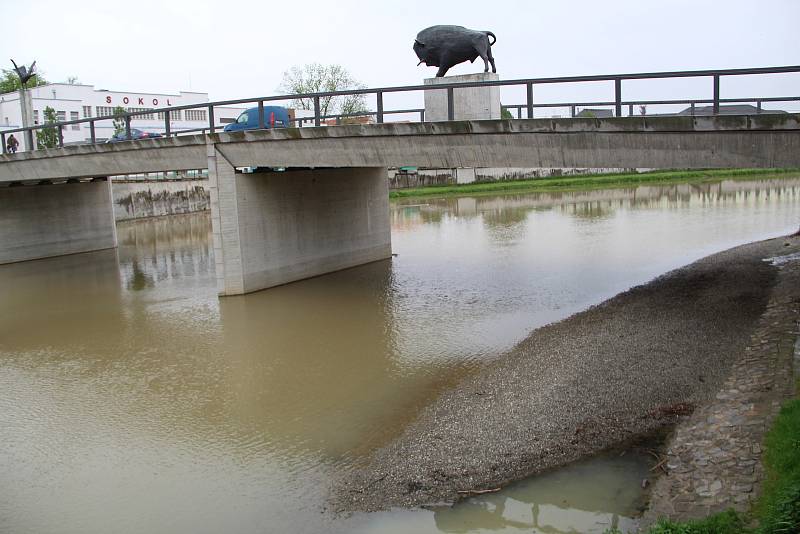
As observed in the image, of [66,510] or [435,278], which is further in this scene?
[435,278]

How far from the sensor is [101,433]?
42.2 ft

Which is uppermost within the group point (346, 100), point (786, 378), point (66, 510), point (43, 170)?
point (346, 100)

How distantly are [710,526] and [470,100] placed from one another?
1538cm

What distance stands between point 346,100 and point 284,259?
63570 mm

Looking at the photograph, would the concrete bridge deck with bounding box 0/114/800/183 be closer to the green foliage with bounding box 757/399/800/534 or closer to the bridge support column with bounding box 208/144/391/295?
the bridge support column with bounding box 208/144/391/295

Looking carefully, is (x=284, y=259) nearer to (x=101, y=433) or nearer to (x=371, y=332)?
(x=371, y=332)

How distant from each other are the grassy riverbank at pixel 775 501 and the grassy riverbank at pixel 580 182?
54.3 metres

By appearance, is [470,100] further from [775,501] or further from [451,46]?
[775,501]

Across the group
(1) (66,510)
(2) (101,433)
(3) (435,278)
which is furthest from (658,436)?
(3) (435,278)

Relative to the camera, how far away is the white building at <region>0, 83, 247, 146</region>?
241 feet

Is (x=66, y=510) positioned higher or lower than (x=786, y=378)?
lower

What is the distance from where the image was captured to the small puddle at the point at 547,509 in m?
8.80

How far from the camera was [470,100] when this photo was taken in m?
20.8

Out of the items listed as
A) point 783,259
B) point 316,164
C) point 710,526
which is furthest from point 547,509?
point 783,259
